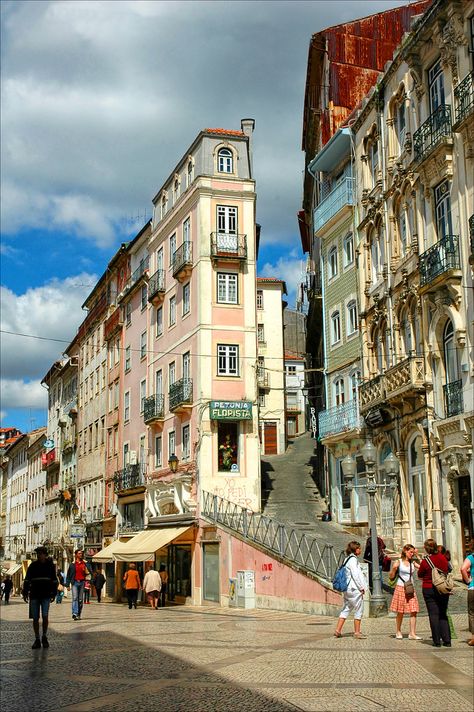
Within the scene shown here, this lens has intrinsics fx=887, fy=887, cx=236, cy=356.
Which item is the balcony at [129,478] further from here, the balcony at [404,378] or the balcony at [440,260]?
the balcony at [440,260]

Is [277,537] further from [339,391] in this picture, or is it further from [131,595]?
[339,391]

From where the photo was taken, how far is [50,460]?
71688mm

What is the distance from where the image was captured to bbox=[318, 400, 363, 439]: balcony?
31.7m

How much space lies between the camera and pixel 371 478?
1984cm

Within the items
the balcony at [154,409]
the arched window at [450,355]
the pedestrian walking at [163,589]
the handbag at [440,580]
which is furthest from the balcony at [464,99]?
the balcony at [154,409]

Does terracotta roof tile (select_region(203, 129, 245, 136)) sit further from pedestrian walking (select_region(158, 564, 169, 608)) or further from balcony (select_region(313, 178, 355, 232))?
pedestrian walking (select_region(158, 564, 169, 608))

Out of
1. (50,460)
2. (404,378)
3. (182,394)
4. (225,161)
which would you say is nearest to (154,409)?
(182,394)

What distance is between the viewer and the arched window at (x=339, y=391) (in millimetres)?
34344

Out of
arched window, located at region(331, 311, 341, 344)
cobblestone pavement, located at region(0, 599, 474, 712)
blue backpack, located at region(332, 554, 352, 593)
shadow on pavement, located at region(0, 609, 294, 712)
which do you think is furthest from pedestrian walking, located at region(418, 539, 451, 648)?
arched window, located at region(331, 311, 341, 344)

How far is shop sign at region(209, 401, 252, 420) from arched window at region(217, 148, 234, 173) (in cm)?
1007

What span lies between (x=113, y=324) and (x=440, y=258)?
30.6 meters

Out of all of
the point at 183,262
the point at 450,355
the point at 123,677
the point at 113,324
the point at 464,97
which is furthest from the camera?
the point at 113,324

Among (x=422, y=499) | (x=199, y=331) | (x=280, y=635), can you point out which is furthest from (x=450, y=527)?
(x=199, y=331)

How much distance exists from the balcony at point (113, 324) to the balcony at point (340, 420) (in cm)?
1836
